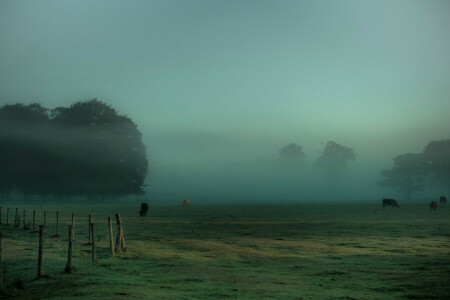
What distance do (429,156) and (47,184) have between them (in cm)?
10986

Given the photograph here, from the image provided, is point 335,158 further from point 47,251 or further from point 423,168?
point 47,251

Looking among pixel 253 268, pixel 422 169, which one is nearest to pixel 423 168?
pixel 422 169

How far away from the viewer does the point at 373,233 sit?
110 ft

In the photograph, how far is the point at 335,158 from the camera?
181 metres

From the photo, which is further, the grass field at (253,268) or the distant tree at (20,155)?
the distant tree at (20,155)

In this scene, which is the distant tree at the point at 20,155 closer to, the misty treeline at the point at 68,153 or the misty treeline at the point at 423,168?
the misty treeline at the point at 68,153

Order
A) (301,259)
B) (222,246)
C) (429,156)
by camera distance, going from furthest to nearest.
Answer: (429,156) < (222,246) < (301,259)

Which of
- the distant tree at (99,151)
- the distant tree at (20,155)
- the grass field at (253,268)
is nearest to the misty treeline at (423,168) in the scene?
the distant tree at (99,151)

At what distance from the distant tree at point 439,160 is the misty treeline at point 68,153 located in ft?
297

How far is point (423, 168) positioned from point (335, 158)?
46.8 metres

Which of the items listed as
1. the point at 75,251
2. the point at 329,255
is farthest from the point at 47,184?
the point at 329,255

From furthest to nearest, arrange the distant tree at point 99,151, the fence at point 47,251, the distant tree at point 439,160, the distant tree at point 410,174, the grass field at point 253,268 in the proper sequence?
the distant tree at point 410,174
the distant tree at point 439,160
the distant tree at point 99,151
the fence at point 47,251
the grass field at point 253,268

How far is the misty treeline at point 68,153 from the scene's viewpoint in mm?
89688

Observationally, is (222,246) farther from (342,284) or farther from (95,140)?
(95,140)
